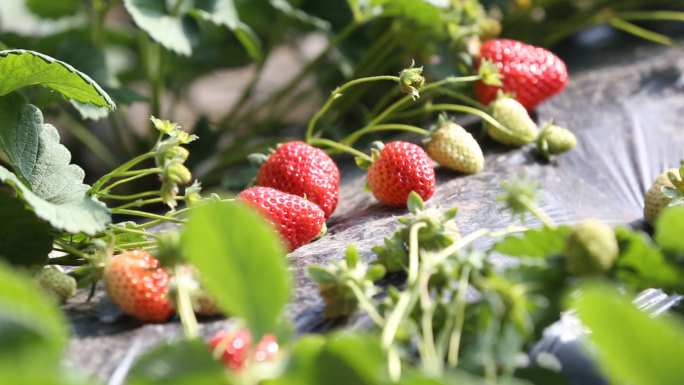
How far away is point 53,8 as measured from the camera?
1.42 meters

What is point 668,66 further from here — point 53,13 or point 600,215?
point 53,13

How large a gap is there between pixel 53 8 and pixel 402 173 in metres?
0.99

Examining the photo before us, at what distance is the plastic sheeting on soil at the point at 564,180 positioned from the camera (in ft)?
1.99

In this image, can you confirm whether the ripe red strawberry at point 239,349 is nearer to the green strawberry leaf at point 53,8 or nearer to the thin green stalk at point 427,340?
the thin green stalk at point 427,340

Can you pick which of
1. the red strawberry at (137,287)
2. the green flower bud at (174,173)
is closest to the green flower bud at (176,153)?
the green flower bud at (174,173)

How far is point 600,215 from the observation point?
2.83 feet

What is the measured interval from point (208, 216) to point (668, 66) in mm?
1122

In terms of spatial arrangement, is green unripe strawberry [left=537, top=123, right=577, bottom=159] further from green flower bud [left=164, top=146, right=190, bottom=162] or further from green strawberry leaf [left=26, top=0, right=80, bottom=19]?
green strawberry leaf [left=26, top=0, right=80, bottom=19]

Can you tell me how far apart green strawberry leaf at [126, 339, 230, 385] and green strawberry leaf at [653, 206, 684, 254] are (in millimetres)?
339

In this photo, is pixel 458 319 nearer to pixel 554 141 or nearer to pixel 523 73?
pixel 554 141

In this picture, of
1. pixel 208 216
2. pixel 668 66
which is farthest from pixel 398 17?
pixel 208 216

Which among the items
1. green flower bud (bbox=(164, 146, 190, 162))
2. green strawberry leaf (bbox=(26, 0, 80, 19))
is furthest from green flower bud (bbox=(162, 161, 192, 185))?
green strawberry leaf (bbox=(26, 0, 80, 19))

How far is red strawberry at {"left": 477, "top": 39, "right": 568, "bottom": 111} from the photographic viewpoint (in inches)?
41.2

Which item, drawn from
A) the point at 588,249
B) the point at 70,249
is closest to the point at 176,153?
the point at 70,249
